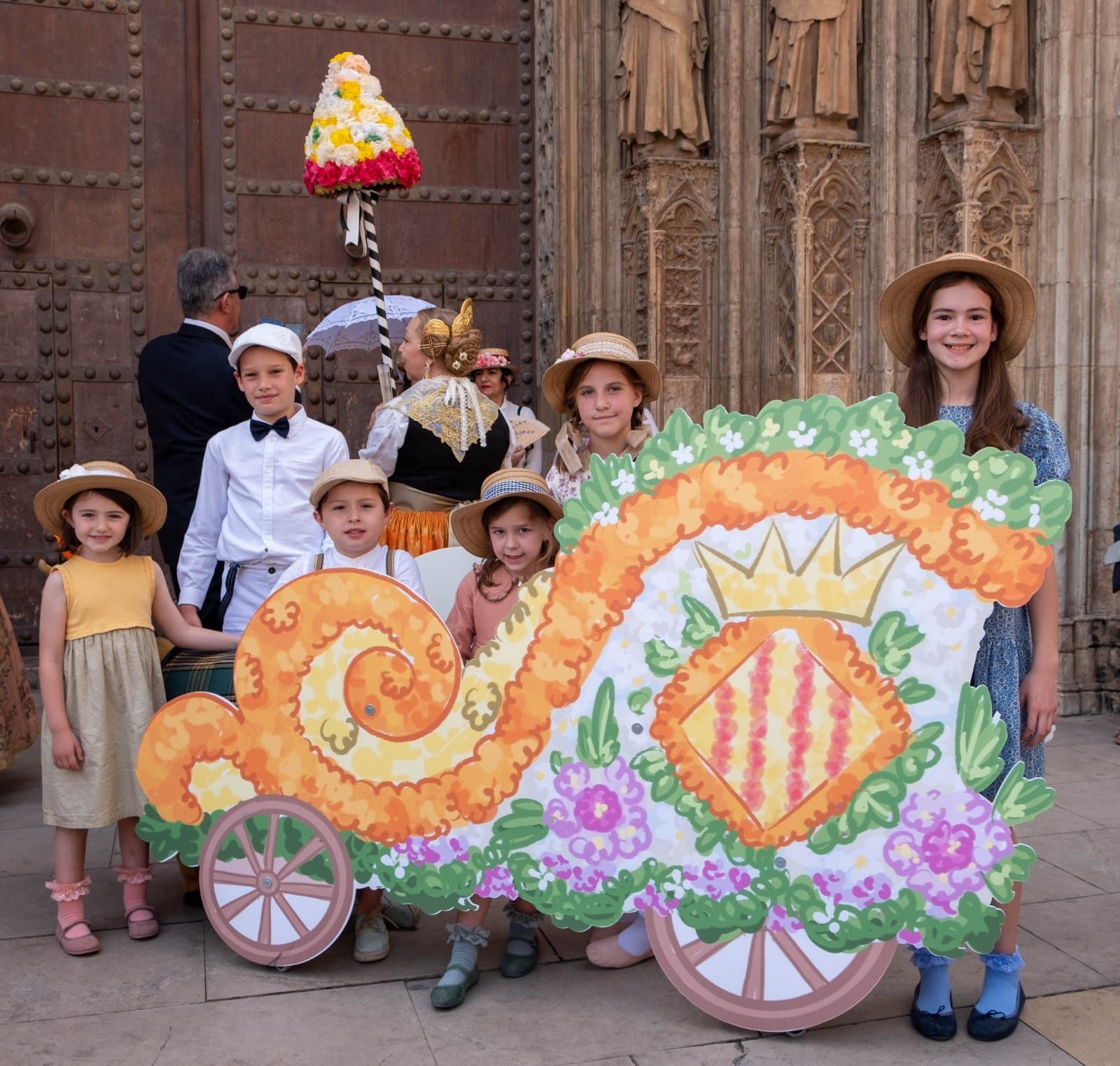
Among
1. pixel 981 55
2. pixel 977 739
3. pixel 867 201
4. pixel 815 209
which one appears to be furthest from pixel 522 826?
pixel 981 55

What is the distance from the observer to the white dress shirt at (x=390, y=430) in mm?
4227

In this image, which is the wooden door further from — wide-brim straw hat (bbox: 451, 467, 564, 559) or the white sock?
the white sock

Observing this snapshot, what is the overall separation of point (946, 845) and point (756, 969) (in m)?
0.53

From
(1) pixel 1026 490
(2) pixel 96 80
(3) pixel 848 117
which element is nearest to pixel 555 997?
(1) pixel 1026 490

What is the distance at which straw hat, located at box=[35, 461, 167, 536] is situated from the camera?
11.2 ft

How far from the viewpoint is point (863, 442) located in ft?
9.36

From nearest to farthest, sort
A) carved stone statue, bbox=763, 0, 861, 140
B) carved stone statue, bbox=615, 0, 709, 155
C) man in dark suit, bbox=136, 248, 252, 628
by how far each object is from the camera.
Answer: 1. man in dark suit, bbox=136, 248, 252, 628
2. carved stone statue, bbox=763, 0, 861, 140
3. carved stone statue, bbox=615, 0, 709, 155

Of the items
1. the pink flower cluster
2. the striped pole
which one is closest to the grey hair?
the pink flower cluster

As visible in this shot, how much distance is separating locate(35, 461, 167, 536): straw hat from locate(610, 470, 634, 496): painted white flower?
1347 millimetres

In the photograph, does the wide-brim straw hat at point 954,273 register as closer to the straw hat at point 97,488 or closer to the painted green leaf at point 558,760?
the painted green leaf at point 558,760

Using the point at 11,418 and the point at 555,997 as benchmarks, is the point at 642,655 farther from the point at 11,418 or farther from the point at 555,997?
the point at 11,418

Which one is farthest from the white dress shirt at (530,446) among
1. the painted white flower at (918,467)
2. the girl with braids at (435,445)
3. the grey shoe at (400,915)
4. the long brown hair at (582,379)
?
the painted white flower at (918,467)

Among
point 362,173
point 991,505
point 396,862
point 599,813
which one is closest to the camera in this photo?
point 991,505

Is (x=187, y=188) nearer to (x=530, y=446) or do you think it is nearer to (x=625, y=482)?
(x=530, y=446)
